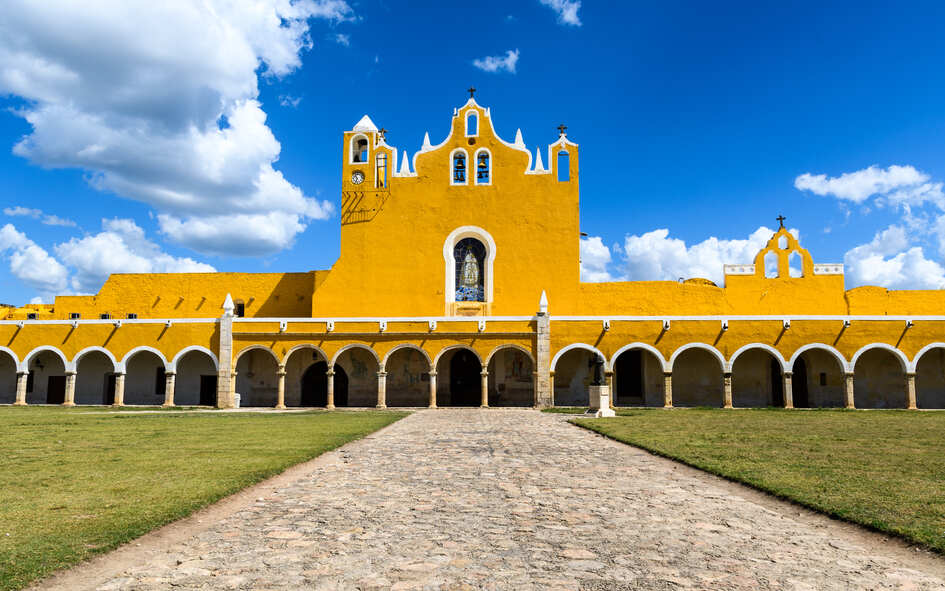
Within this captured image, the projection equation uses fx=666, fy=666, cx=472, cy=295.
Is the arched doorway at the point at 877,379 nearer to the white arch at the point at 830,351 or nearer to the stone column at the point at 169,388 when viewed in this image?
the white arch at the point at 830,351

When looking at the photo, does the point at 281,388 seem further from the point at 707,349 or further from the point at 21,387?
the point at 707,349

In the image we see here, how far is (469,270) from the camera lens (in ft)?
90.5

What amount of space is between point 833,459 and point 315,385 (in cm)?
2129

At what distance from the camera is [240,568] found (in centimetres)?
421

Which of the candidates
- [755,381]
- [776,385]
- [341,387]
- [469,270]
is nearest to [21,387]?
[341,387]

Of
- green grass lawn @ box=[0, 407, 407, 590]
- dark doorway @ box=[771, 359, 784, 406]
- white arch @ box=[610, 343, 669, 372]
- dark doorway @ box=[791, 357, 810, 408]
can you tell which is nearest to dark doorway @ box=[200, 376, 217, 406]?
green grass lawn @ box=[0, 407, 407, 590]

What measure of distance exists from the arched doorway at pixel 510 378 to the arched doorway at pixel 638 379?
3413 mm

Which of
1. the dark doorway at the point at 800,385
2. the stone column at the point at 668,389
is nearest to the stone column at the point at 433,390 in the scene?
the stone column at the point at 668,389

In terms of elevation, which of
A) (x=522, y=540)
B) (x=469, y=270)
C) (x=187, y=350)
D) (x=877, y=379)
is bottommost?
(x=522, y=540)

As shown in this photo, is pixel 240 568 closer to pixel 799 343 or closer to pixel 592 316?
pixel 592 316

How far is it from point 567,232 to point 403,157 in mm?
7669

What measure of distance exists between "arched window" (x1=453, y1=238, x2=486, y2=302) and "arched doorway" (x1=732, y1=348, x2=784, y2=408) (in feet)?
34.2

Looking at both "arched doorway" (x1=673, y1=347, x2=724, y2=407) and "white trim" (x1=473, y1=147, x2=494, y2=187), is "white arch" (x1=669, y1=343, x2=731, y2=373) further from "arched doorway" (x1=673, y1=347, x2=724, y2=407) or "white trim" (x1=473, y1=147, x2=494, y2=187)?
"white trim" (x1=473, y1=147, x2=494, y2=187)

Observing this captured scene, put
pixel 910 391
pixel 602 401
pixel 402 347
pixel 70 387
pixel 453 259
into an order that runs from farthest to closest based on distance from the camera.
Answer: pixel 453 259, pixel 70 387, pixel 402 347, pixel 910 391, pixel 602 401
